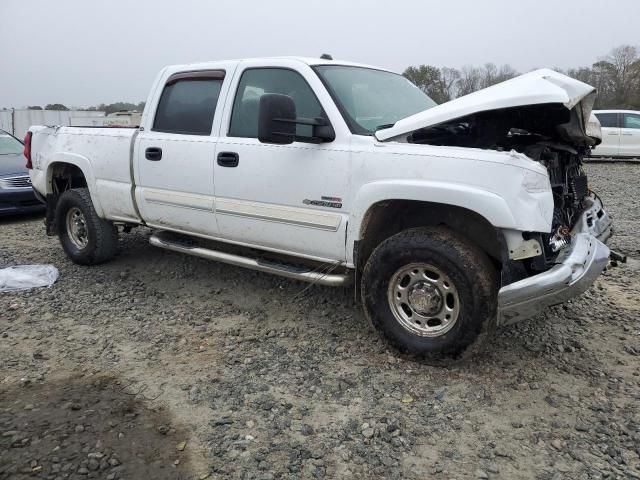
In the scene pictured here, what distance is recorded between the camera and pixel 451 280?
3.26 m

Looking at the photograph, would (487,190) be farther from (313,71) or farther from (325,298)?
(325,298)

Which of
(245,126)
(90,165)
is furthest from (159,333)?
(90,165)

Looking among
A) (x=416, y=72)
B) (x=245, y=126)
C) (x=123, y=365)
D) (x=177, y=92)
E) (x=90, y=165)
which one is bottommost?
(x=123, y=365)

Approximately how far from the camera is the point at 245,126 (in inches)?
166

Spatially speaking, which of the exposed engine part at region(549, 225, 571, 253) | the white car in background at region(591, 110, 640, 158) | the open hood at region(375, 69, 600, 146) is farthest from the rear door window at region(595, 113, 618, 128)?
the exposed engine part at region(549, 225, 571, 253)

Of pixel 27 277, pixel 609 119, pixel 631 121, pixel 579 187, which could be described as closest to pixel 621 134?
pixel 631 121

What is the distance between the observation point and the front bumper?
2973mm

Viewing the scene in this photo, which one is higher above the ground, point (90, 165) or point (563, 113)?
A: point (563, 113)

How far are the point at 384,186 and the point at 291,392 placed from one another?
1.35m

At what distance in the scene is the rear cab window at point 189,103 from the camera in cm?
450

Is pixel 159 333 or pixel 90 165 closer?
pixel 159 333

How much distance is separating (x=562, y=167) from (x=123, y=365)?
3205mm

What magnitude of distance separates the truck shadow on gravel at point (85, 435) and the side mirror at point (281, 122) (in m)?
1.80

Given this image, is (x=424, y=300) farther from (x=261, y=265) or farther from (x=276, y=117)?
(x=276, y=117)
